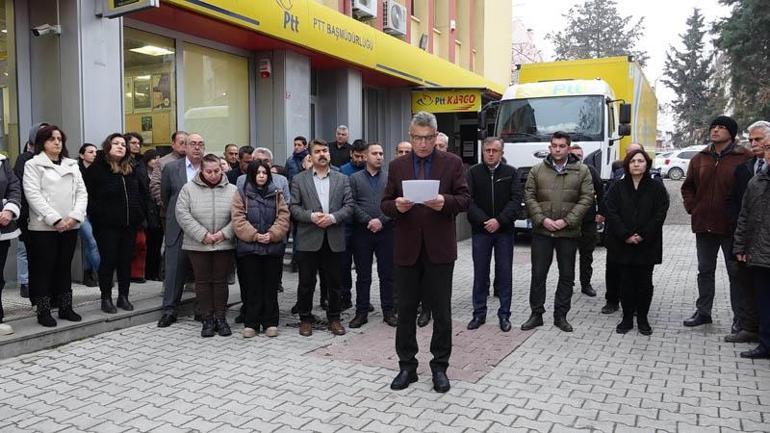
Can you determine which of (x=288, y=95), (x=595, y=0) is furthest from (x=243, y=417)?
(x=595, y=0)

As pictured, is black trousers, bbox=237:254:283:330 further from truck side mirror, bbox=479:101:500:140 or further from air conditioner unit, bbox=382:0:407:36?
air conditioner unit, bbox=382:0:407:36

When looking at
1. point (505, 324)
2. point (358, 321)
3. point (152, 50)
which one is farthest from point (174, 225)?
point (152, 50)

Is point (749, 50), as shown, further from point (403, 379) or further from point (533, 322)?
point (403, 379)

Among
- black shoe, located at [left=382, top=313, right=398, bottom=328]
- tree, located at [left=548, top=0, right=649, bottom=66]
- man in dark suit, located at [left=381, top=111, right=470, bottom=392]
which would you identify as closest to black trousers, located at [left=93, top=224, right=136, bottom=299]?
black shoe, located at [left=382, top=313, right=398, bottom=328]

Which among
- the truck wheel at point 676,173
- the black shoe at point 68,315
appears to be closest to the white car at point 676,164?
the truck wheel at point 676,173

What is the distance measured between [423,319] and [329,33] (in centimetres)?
696

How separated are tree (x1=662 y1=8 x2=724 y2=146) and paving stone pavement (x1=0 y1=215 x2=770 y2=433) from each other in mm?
55273

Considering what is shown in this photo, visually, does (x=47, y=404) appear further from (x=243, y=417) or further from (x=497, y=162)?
(x=497, y=162)

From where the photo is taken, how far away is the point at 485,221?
22.2 feet

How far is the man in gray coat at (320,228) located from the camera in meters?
6.52

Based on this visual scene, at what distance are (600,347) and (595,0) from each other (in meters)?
58.1

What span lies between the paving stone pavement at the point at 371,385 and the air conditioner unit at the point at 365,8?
→ 31.0 feet

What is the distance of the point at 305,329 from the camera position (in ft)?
21.4

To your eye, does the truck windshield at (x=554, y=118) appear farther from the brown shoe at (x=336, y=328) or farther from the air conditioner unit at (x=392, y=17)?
the brown shoe at (x=336, y=328)
